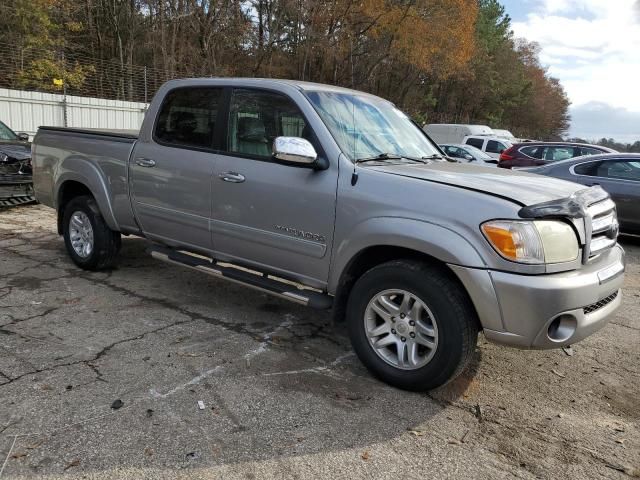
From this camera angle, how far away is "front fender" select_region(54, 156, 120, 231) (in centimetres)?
535

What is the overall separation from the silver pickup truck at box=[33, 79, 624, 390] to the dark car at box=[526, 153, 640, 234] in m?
5.29

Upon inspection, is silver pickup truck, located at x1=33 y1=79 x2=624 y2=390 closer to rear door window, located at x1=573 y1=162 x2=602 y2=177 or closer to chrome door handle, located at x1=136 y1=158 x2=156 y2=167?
chrome door handle, located at x1=136 y1=158 x2=156 y2=167

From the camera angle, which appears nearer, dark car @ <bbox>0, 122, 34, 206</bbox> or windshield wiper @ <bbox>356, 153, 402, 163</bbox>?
windshield wiper @ <bbox>356, 153, 402, 163</bbox>

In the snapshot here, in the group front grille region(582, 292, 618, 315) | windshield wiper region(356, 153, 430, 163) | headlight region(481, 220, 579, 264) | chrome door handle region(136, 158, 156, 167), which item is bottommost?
front grille region(582, 292, 618, 315)

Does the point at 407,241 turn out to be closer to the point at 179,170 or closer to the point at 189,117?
the point at 179,170

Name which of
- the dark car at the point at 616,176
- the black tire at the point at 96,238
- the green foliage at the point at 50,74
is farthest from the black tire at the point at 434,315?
the green foliage at the point at 50,74

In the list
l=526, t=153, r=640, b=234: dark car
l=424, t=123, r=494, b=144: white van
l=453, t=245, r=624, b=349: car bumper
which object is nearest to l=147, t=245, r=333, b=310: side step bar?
l=453, t=245, r=624, b=349: car bumper

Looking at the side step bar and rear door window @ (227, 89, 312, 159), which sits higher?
rear door window @ (227, 89, 312, 159)

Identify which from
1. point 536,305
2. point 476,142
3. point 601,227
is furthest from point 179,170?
point 476,142

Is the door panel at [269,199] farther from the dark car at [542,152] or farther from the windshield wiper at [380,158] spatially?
the dark car at [542,152]

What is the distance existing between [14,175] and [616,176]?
31.6 feet

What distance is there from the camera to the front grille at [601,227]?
3.34 m

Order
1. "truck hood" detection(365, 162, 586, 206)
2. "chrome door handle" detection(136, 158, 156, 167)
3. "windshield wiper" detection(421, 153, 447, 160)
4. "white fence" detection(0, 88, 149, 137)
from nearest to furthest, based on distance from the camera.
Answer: "truck hood" detection(365, 162, 586, 206) < "windshield wiper" detection(421, 153, 447, 160) < "chrome door handle" detection(136, 158, 156, 167) < "white fence" detection(0, 88, 149, 137)

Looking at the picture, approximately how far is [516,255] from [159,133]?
3.38 metres
